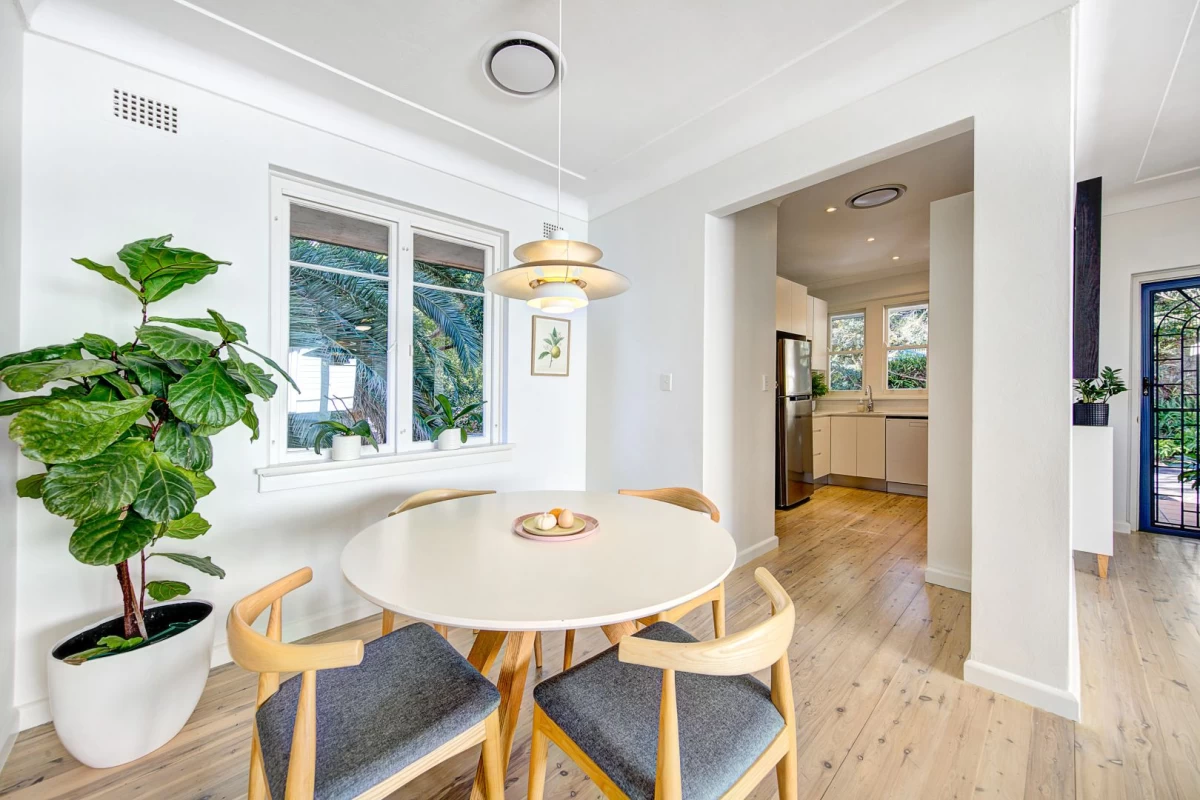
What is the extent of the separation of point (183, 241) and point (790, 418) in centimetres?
439

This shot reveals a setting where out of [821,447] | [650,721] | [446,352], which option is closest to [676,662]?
[650,721]

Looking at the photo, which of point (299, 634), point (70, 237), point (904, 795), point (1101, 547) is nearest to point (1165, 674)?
point (1101, 547)

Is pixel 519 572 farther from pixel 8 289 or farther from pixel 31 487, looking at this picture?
pixel 8 289

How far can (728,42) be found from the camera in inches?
71.8

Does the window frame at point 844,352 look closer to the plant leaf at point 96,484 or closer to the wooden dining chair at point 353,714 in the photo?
the wooden dining chair at point 353,714

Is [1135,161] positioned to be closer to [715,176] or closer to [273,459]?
[715,176]

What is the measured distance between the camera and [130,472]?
51.0 inches

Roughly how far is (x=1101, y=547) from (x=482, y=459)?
3.66 m

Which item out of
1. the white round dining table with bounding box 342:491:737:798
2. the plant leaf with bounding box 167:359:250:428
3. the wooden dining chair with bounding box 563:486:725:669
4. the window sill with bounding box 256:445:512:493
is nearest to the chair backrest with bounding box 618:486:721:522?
the wooden dining chair with bounding box 563:486:725:669

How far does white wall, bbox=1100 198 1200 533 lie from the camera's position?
330 centimetres

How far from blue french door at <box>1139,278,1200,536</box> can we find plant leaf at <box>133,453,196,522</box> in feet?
18.8

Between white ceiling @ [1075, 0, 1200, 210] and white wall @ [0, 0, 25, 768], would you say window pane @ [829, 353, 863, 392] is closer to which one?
white ceiling @ [1075, 0, 1200, 210]

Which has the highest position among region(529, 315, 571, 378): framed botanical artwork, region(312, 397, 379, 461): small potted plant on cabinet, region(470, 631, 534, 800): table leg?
region(529, 315, 571, 378): framed botanical artwork

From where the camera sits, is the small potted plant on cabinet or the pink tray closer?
the pink tray
